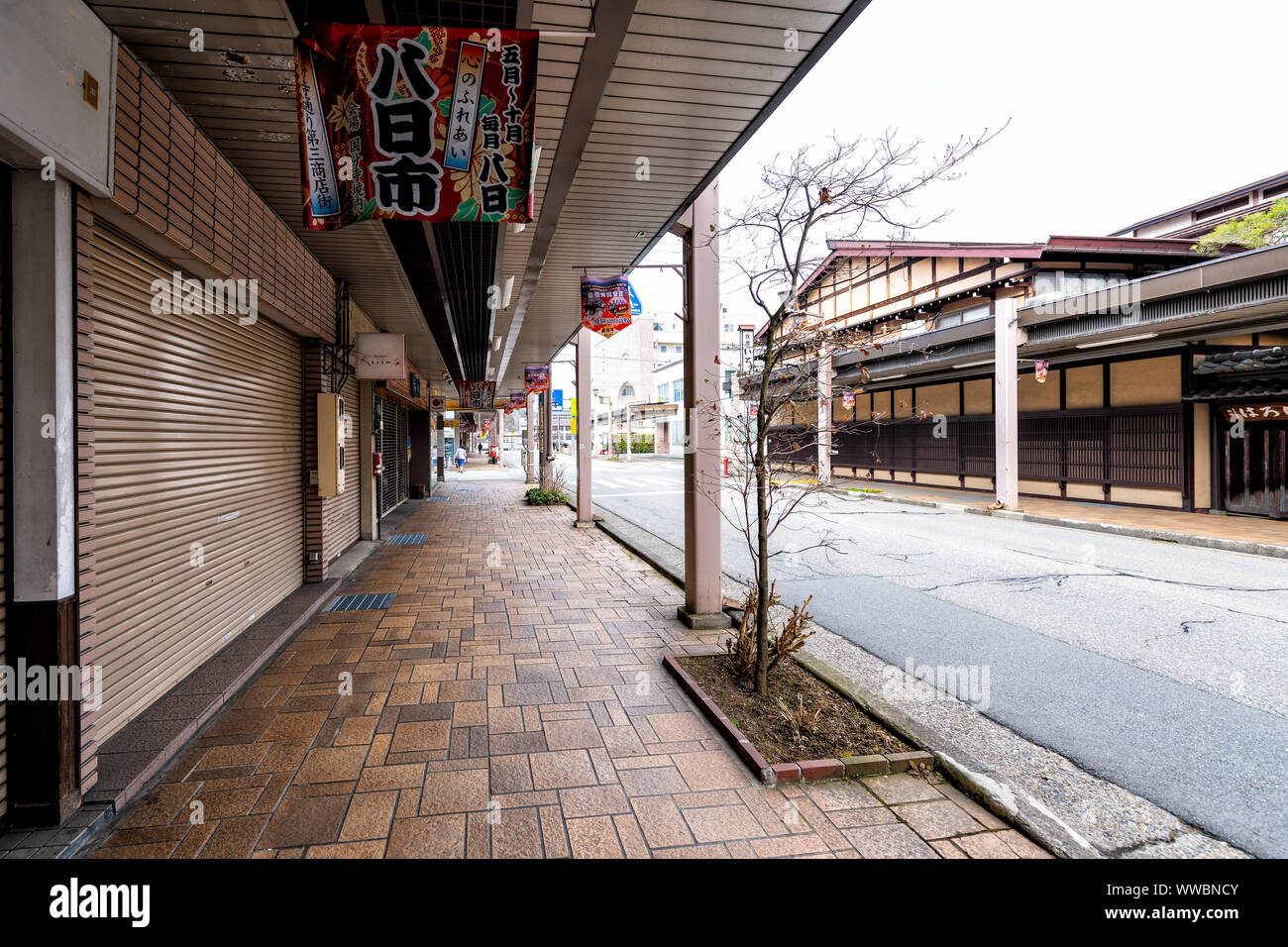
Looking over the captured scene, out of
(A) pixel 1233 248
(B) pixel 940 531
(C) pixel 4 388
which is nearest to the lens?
(C) pixel 4 388

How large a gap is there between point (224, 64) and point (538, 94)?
1.80 m

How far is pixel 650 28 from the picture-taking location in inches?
137

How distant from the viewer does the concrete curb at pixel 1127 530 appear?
31.7 ft

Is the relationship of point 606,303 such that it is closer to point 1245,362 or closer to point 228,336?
point 228,336


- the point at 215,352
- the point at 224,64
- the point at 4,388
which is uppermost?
the point at 224,64

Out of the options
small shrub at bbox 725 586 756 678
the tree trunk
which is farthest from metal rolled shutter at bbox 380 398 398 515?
the tree trunk

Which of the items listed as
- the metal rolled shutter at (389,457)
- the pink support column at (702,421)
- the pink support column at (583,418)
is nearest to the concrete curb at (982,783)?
the pink support column at (702,421)

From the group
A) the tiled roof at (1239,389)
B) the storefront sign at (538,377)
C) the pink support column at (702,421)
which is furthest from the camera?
the storefront sign at (538,377)

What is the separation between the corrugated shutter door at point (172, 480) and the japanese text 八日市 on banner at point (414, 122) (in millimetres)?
1441

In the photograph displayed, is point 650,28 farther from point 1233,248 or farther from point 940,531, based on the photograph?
point 1233,248

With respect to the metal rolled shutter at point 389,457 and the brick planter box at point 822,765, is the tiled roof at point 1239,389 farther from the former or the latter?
the metal rolled shutter at point 389,457

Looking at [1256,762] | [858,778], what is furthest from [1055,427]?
[858,778]

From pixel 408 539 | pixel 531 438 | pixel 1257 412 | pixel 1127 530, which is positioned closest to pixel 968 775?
pixel 408 539

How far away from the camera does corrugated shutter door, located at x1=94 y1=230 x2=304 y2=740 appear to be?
Answer: 138 inches
